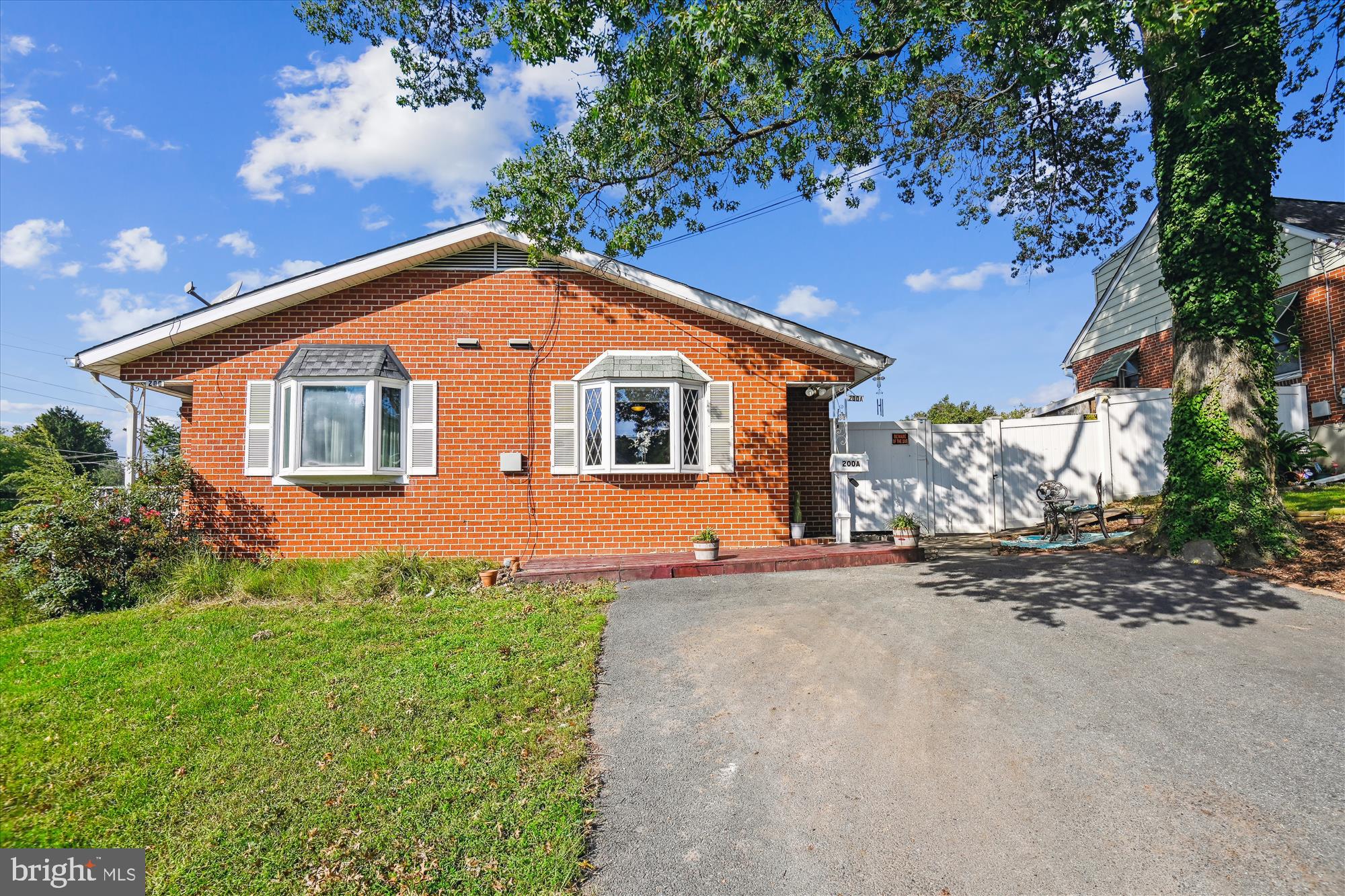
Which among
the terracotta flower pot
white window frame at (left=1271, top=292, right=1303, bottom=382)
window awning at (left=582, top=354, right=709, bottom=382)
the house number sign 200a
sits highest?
white window frame at (left=1271, top=292, right=1303, bottom=382)

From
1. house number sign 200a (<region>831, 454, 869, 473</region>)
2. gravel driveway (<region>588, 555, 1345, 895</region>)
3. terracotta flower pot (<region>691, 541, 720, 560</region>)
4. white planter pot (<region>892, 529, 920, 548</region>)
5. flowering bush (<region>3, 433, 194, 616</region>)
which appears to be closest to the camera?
gravel driveway (<region>588, 555, 1345, 895</region>)

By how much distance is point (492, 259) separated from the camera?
9.84 meters

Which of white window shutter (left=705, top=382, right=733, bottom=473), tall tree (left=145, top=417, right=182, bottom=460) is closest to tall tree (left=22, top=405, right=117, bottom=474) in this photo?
tall tree (left=145, top=417, right=182, bottom=460)

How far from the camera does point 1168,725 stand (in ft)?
12.8

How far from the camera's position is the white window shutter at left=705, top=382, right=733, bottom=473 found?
987 cm

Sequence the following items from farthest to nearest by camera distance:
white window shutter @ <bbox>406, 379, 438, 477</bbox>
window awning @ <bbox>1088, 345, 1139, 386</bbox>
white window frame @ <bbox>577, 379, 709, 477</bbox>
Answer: window awning @ <bbox>1088, 345, 1139, 386</bbox>, white window frame @ <bbox>577, 379, 709, 477</bbox>, white window shutter @ <bbox>406, 379, 438, 477</bbox>

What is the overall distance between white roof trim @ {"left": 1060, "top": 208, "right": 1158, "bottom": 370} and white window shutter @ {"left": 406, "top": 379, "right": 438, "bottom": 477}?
16817mm

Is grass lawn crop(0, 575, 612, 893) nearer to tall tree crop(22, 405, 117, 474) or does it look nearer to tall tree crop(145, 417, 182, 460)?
tall tree crop(145, 417, 182, 460)

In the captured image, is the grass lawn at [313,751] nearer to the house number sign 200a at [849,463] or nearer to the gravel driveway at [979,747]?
the gravel driveway at [979,747]

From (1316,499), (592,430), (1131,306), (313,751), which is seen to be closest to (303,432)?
(592,430)

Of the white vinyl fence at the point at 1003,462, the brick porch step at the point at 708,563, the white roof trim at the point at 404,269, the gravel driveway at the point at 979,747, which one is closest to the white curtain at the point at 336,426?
the white roof trim at the point at 404,269

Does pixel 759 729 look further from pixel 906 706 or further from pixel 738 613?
pixel 738 613

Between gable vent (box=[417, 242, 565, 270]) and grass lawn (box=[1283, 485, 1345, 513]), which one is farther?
gable vent (box=[417, 242, 565, 270])

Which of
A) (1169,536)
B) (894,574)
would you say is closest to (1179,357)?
(1169,536)
